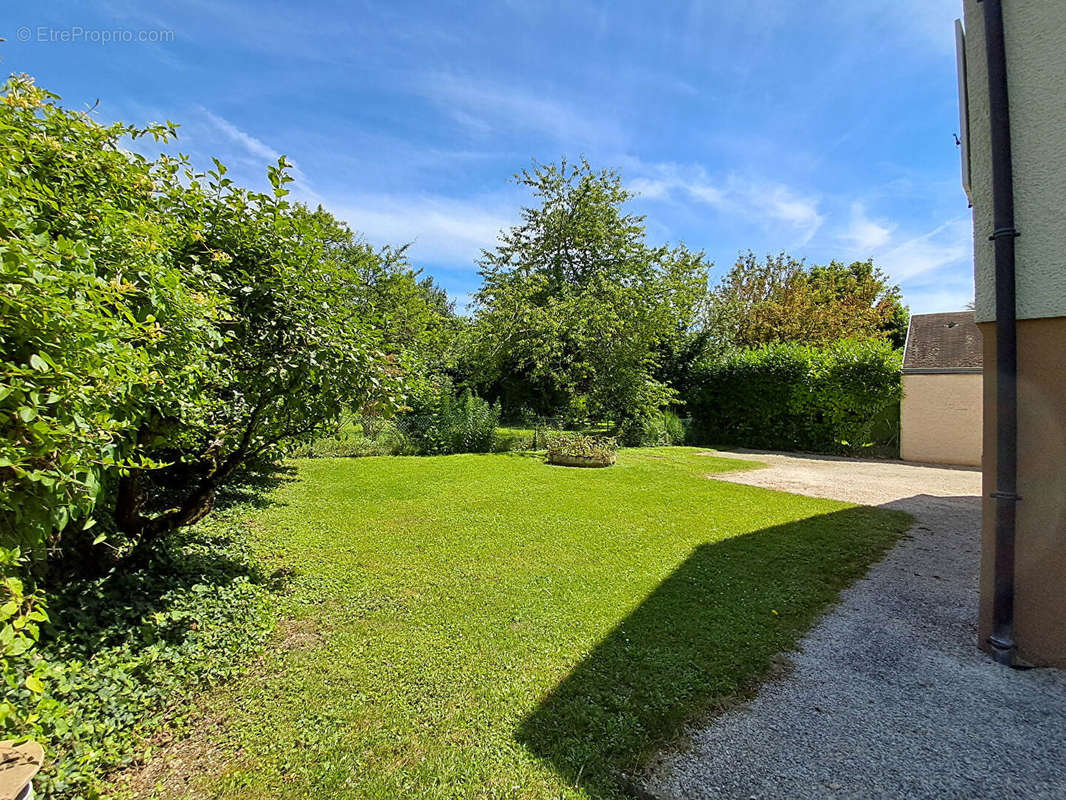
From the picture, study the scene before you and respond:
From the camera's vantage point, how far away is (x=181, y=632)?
3037 mm

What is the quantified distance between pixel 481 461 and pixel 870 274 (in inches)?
1089

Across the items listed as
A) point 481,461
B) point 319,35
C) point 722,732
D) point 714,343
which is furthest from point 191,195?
point 714,343

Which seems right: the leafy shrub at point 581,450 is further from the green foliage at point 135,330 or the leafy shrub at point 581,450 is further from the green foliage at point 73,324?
the green foliage at point 73,324

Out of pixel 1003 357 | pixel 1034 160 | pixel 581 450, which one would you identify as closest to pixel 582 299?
pixel 581 450

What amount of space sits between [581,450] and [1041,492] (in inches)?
361

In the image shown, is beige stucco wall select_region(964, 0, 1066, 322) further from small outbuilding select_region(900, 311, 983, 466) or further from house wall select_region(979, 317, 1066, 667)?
small outbuilding select_region(900, 311, 983, 466)

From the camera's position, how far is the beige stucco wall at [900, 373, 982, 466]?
1277 cm

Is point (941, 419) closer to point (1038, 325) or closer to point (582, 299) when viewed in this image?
point (582, 299)

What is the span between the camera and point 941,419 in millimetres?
13180

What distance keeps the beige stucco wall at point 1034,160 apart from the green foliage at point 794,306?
18156 mm

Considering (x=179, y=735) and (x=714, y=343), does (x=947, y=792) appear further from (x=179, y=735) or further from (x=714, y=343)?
(x=714, y=343)

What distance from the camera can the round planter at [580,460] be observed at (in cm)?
1168

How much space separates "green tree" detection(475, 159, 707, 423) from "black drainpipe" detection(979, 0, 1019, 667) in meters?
11.7


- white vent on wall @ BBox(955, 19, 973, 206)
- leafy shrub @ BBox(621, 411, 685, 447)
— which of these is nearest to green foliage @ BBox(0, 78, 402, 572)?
white vent on wall @ BBox(955, 19, 973, 206)
